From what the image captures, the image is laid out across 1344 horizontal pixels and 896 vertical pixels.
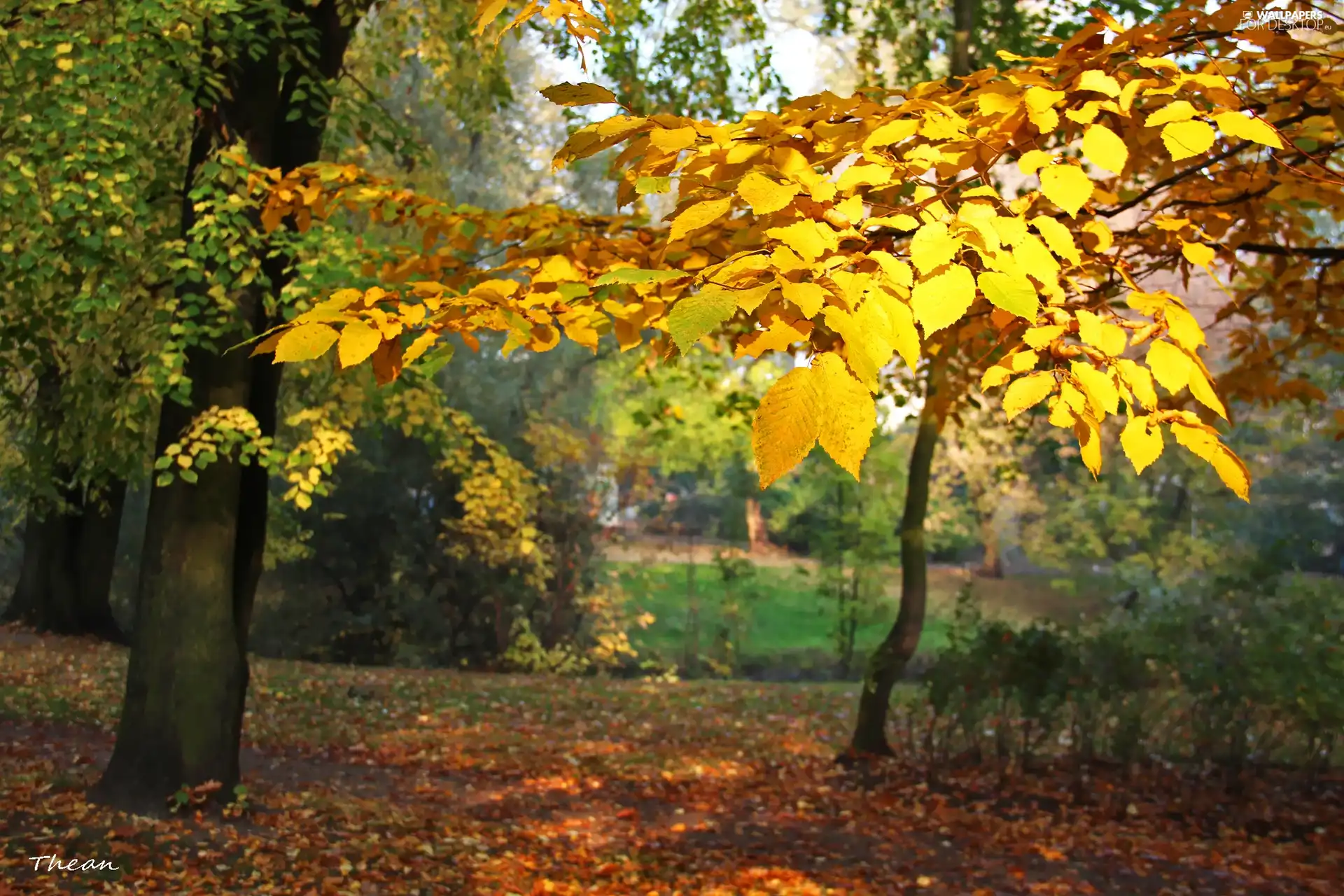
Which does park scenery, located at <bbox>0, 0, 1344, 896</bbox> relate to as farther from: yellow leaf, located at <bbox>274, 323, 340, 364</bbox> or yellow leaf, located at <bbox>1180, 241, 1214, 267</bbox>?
yellow leaf, located at <bbox>1180, 241, 1214, 267</bbox>

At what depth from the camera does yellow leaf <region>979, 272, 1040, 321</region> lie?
173 centimetres

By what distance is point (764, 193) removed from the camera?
1.92 meters

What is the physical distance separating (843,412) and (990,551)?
27.3 m

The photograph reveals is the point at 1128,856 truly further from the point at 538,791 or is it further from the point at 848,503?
the point at 848,503

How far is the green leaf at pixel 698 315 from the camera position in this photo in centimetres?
156

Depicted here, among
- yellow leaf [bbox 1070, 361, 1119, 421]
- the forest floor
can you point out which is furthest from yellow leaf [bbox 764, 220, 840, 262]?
the forest floor

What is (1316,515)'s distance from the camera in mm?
17094

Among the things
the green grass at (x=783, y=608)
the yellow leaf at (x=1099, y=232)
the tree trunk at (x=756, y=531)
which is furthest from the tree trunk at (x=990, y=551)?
the yellow leaf at (x=1099, y=232)

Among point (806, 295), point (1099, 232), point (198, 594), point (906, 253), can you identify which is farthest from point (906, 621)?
point (806, 295)

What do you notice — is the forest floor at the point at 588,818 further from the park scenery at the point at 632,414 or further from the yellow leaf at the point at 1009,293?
the yellow leaf at the point at 1009,293

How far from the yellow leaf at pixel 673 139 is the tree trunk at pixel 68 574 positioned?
1222 centimetres

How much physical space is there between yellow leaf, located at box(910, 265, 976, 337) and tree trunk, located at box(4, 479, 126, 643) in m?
12.9

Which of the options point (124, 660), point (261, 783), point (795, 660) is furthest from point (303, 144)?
point (795, 660)

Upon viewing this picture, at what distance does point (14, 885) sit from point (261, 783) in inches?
95.0
